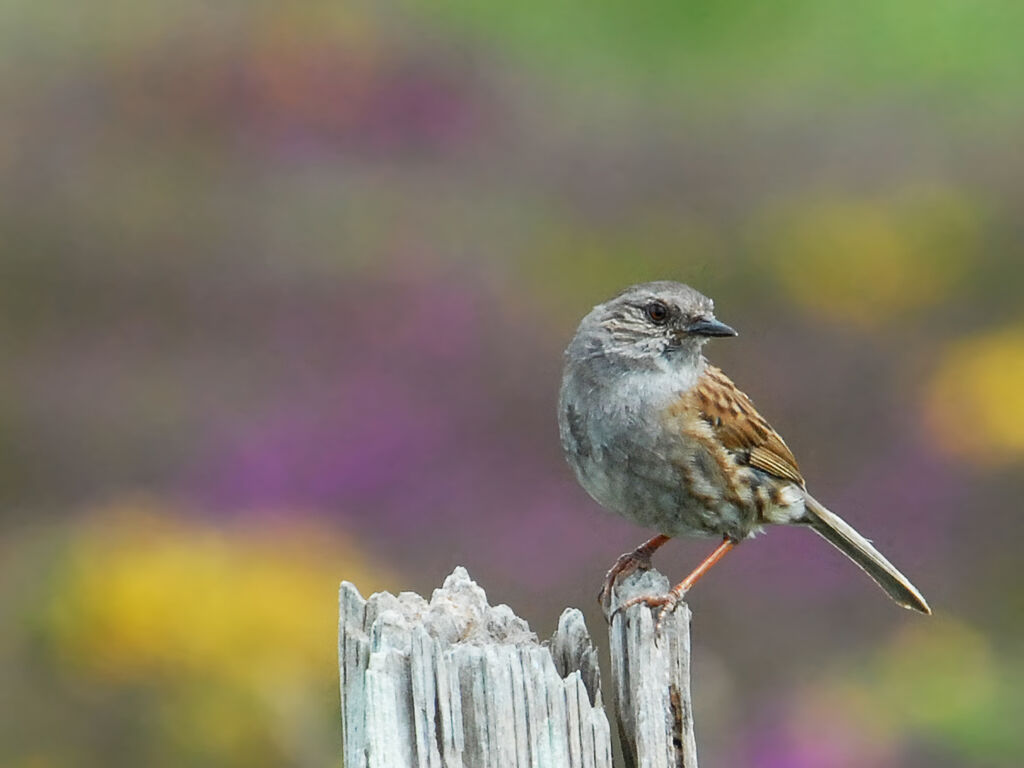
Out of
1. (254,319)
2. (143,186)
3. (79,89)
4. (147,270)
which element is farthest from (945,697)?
(79,89)

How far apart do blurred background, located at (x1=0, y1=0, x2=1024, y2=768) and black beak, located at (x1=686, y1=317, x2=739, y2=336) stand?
1474mm

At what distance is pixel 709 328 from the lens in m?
5.66

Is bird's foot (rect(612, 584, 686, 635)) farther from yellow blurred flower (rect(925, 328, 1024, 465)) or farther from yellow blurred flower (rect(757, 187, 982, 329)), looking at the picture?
yellow blurred flower (rect(757, 187, 982, 329))

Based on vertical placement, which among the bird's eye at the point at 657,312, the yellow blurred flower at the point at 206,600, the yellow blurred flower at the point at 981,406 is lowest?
the bird's eye at the point at 657,312

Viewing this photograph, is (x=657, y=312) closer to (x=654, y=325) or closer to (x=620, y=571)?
(x=654, y=325)

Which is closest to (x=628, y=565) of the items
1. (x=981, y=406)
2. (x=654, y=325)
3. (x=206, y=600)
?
(x=654, y=325)

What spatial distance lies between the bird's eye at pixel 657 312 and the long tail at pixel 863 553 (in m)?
0.89

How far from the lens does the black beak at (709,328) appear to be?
5.62 meters

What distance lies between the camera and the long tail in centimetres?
623

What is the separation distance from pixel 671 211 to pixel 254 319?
3.15 meters

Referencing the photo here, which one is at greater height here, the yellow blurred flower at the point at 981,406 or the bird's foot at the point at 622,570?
the yellow blurred flower at the point at 981,406

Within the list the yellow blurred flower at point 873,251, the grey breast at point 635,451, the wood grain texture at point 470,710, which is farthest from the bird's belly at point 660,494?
the yellow blurred flower at point 873,251

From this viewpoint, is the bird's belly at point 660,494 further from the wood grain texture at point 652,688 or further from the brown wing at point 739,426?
the wood grain texture at point 652,688

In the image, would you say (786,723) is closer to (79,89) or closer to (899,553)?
(899,553)
